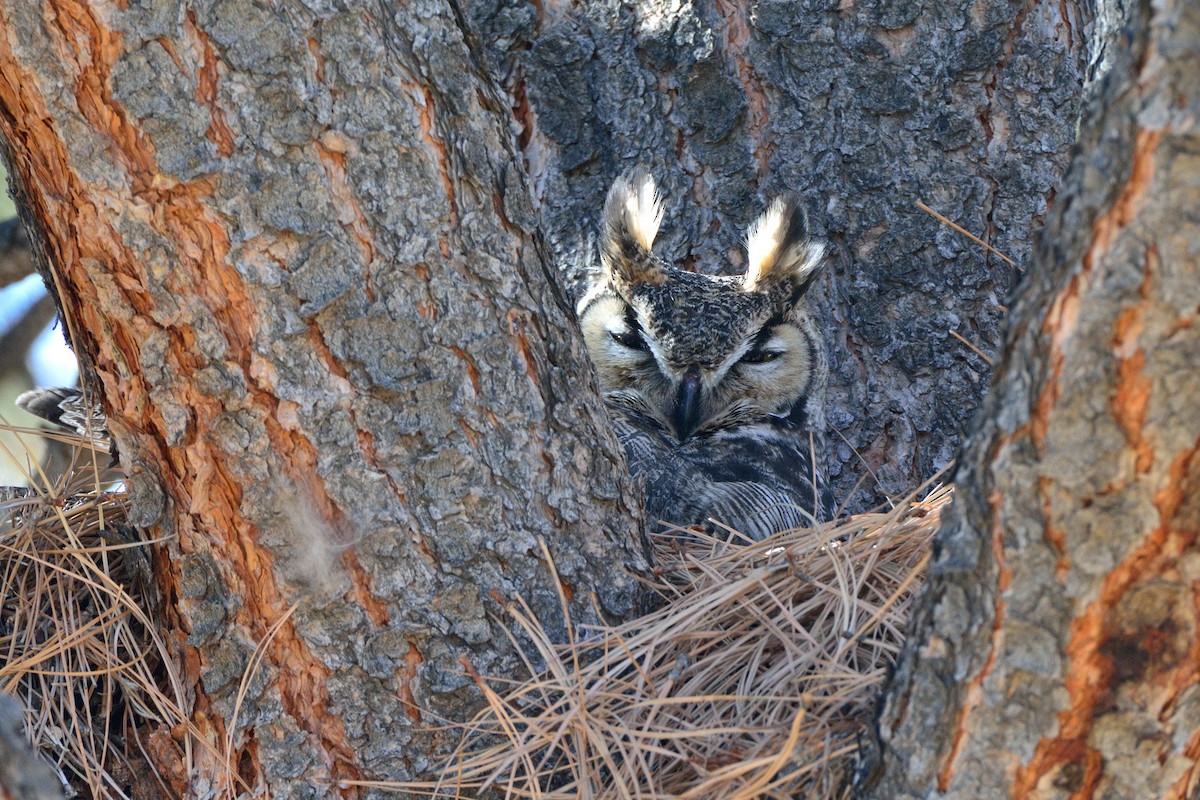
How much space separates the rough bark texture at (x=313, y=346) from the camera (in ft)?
4.13

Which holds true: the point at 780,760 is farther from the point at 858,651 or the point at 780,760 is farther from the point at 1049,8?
the point at 1049,8

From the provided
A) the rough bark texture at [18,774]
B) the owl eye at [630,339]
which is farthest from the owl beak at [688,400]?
the rough bark texture at [18,774]

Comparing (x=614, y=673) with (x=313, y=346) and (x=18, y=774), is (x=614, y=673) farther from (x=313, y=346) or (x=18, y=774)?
(x=18, y=774)

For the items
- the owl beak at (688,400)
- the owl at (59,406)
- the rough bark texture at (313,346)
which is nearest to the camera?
the rough bark texture at (313,346)

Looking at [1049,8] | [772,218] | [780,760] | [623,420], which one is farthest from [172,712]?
[1049,8]

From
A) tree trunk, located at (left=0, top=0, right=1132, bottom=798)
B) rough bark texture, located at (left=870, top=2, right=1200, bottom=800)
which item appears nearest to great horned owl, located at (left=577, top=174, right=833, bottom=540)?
tree trunk, located at (left=0, top=0, right=1132, bottom=798)

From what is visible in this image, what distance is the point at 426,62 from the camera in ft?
4.47

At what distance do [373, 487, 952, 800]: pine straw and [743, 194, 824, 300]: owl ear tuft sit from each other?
34.5 inches

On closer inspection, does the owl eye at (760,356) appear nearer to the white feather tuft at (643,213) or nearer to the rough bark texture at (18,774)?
the white feather tuft at (643,213)

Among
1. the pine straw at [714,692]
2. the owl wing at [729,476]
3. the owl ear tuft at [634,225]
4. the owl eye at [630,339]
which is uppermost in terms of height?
the owl ear tuft at [634,225]

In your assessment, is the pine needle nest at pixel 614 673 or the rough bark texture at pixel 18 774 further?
the pine needle nest at pixel 614 673

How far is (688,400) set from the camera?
2490 millimetres

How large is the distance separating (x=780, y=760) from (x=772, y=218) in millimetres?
1432

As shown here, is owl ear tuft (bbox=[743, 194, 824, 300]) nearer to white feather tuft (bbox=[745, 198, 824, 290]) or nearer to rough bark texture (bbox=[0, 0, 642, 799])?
white feather tuft (bbox=[745, 198, 824, 290])
